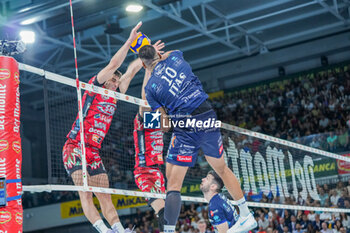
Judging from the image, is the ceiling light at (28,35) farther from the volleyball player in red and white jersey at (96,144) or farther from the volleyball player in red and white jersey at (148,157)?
the volleyball player in red and white jersey at (96,144)

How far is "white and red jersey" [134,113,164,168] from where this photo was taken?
8.01 metres

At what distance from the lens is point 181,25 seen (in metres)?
23.0

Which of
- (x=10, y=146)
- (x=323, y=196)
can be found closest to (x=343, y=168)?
(x=323, y=196)

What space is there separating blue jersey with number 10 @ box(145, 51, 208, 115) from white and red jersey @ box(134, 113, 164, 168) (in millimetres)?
1928

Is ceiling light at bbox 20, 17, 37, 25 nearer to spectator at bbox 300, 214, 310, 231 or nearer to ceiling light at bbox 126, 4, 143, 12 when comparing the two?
ceiling light at bbox 126, 4, 143, 12

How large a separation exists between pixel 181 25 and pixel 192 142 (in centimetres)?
1752

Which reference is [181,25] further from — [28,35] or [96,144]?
[96,144]

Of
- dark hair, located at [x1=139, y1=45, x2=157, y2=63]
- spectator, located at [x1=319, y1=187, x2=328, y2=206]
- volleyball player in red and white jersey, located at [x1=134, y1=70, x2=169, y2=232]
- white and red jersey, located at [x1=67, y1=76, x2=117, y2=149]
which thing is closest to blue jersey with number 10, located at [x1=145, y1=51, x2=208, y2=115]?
dark hair, located at [x1=139, y1=45, x2=157, y2=63]

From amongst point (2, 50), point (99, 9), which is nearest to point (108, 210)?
point (2, 50)

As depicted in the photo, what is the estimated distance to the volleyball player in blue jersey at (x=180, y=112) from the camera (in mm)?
6047

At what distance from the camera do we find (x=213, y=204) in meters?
7.66

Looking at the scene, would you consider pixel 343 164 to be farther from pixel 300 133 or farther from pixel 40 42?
pixel 40 42

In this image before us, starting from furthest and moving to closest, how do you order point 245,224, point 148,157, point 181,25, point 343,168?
point 181,25 → point 343,168 → point 148,157 → point 245,224

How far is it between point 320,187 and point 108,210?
32.6 ft
